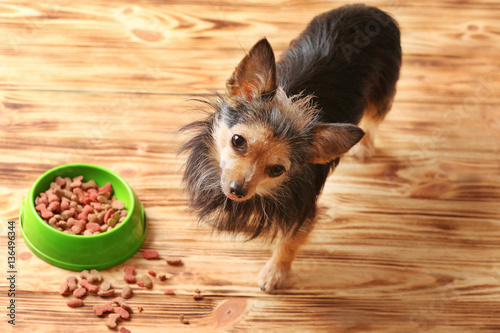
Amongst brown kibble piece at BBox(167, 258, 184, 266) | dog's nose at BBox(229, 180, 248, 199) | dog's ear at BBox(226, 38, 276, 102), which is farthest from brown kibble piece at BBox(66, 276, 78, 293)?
dog's ear at BBox(226, 38, 276, 102)

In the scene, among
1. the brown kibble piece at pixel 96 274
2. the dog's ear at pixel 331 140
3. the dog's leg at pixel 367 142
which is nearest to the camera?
the dog's ear at pixel 331 140

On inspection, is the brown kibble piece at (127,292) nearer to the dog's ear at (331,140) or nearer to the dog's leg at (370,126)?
the dog's ear at (331,140)

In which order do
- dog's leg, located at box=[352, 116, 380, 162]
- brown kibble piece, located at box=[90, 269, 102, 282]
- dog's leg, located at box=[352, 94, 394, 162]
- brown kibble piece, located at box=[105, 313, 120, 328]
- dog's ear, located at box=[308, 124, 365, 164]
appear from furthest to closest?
dog's leg, located at box=[352, 116, 380, 162], dog's leg, located at box=[352, 94, 394, 162], brown kibble piece, located at box=[90, 269, 102, 282], brown kibble piece, located at box=[105, 313, 120, 328], dog's ear, located at box=[308, 124, 365, 164]

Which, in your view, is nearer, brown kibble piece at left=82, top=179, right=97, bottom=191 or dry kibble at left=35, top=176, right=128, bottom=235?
dry kibble at left=35, top=176, right=128, bottom=235

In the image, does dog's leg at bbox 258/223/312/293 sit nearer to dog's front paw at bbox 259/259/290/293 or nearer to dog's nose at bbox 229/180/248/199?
dog's front paw at bbox 259/259/290/293

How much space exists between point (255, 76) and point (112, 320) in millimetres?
1030

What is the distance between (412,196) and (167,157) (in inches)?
44.5

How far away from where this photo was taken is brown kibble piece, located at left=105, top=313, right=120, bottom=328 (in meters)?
2.17

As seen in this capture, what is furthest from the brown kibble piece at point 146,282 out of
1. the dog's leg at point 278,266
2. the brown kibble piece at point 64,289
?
the dog's leg at point 278,266

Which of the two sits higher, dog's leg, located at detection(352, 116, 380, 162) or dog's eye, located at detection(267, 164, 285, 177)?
dog's eye, located at detection(267, 164, 285, 177)

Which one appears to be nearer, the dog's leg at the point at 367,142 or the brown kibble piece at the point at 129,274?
the brown kibble piece at the point at 129,274

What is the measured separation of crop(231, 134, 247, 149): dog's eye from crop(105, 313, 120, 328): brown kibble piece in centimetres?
81

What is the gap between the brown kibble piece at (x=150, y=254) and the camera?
7.87 feet

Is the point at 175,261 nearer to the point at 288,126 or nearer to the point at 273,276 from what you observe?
the point at 273,276
